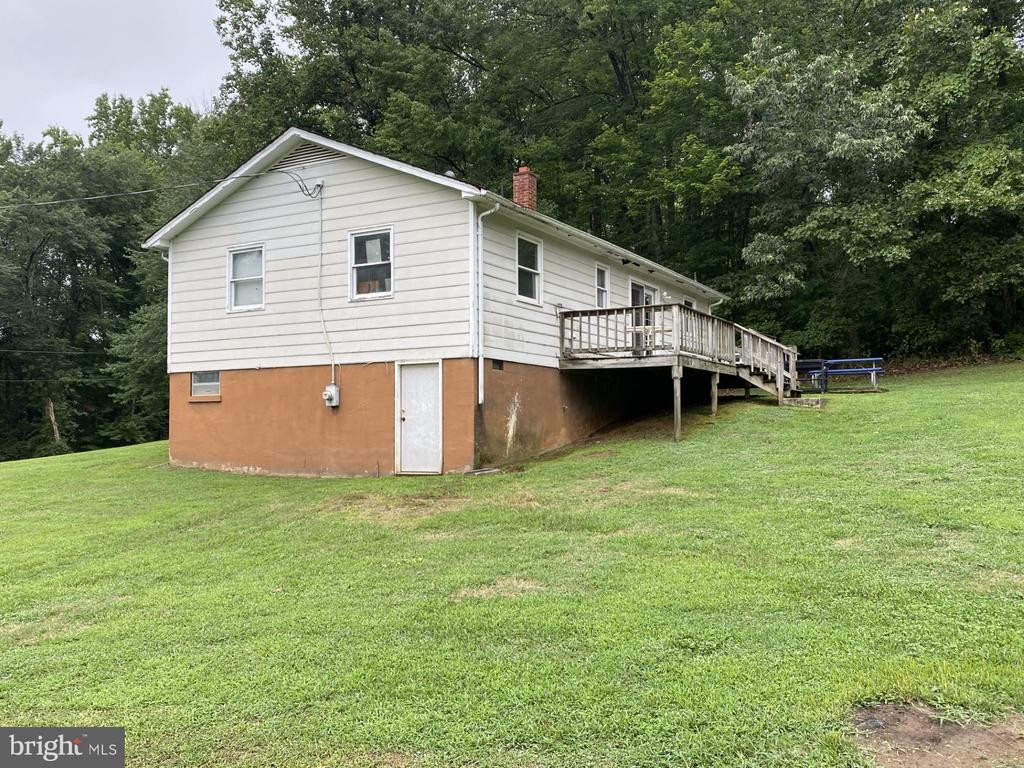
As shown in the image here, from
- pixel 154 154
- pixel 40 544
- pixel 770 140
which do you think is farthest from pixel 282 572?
pixel 154 154

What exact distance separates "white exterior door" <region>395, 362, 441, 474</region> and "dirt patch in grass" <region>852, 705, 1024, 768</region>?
29.5 ft

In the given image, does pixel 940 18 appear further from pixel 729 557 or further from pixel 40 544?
pixel 40 544

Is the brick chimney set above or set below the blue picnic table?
above

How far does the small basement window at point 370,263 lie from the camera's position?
1245 centimetres

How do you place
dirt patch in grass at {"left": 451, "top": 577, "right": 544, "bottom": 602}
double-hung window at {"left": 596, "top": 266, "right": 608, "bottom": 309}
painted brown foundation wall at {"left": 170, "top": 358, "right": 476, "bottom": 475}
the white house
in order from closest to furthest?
dirt patch in grass at {"left": 451, "top": 577, "right": 544, "bottom": 602}, painted brown foundation wall at {"left": 170, "top": 358, "right": 476, "bottom": 475}, the white house, double-hung window at {"left": 596, "top": 266, "right": 608, "bottom": 309}

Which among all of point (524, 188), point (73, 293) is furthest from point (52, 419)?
point (524, 188)

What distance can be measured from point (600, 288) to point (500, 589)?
10986mm

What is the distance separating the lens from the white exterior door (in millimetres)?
11883

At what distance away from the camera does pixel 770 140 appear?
21.9m

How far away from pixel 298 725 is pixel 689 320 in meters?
11.0

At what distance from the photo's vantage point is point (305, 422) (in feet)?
42.7

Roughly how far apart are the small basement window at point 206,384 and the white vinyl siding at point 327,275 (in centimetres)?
19

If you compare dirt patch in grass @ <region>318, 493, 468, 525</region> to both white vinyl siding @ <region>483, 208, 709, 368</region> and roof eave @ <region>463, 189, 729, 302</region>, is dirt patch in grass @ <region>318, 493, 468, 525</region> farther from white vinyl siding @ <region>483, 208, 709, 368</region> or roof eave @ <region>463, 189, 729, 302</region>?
roof eave @ <region>463, 189, 729, 302</region>

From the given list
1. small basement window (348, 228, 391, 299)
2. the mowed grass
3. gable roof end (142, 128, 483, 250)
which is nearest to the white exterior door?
small basement window (348, 228, 391, 299)
